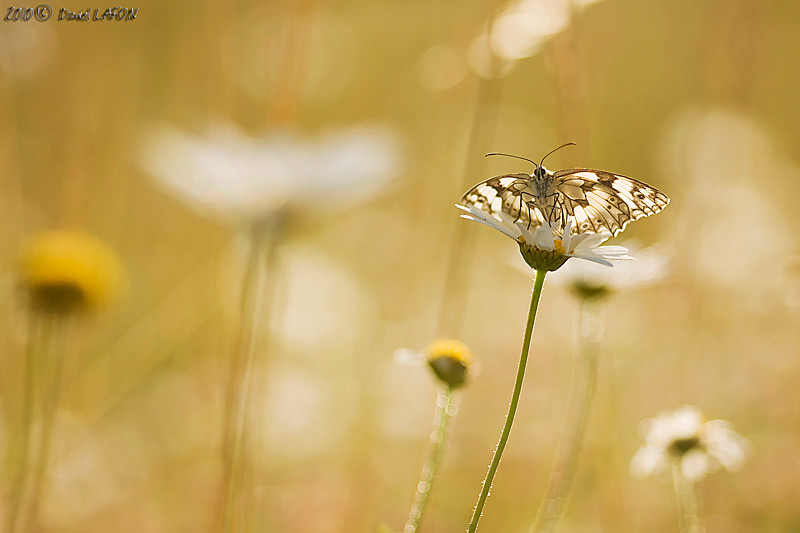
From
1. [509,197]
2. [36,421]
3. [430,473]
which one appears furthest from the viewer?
[36,421]

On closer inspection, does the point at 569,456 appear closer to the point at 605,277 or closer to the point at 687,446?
the point at 687,446

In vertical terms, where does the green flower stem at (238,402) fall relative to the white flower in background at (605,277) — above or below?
below

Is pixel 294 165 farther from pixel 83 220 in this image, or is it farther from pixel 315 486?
pixel 315 486

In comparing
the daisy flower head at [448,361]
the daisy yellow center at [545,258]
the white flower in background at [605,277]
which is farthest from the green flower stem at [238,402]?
the white flower in background at [605,277]

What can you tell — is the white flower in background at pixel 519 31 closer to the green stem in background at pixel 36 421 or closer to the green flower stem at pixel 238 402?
the green flower stem at pixel 238 402

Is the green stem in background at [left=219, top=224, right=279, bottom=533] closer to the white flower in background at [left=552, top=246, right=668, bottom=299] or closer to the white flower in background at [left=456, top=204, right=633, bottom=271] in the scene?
the white flower in background at [left=456, top=204, right=633, bottom=271]

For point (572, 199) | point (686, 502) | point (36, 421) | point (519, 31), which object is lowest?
point (36, 421)

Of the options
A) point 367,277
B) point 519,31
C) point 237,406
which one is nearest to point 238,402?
point 237,406

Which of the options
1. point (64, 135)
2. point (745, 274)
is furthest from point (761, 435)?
point (64, 135)
